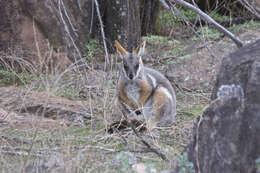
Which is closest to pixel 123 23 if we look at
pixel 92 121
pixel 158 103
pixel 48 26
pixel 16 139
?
pixel 48 26

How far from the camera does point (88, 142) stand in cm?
466

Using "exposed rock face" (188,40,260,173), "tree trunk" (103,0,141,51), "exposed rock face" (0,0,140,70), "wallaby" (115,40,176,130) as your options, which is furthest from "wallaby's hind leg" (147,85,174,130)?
"tree trunk" (103,0,141,51)

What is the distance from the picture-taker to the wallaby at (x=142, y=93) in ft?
18.9

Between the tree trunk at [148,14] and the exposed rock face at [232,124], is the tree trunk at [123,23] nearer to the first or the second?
the tree trunk at [148,14]

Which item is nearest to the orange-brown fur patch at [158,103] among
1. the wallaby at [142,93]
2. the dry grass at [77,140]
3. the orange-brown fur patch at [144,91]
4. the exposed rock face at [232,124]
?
the wallaby at [142,93]

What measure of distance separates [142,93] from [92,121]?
2.96 ft

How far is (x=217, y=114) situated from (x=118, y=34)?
6.72 metres

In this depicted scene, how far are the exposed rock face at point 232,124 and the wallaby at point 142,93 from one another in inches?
99.0

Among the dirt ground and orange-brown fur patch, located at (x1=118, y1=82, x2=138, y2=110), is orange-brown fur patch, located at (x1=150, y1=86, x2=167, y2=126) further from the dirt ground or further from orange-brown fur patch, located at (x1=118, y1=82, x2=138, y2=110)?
orange-brown fur patch, located at (x1=118, y1=82, x2=138, y2=110)

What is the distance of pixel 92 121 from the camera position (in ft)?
18.7

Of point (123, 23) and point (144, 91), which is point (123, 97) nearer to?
point (144, 91)

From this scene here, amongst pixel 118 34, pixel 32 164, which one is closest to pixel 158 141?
pixel 32 164

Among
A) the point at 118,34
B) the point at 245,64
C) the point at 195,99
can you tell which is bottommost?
the point at 195,99

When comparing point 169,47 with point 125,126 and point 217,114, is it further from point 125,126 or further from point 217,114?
point 217,114
